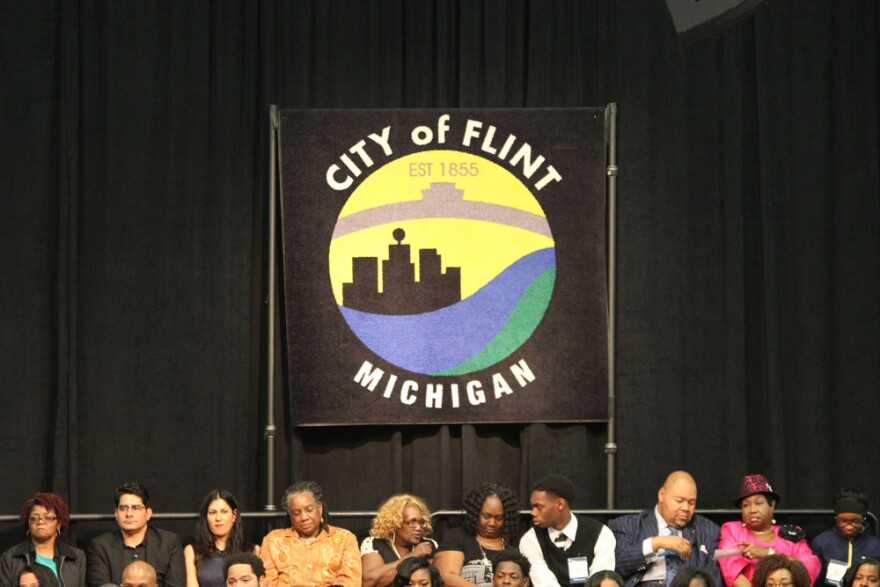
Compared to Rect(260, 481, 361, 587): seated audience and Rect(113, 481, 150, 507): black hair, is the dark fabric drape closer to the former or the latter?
Rect(113, 481, 150, 507): black hair

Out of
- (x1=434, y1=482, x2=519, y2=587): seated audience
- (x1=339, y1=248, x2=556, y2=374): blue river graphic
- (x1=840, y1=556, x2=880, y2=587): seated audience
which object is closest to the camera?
(x1=840, y1=556, x2=880, y2=587): seated audience

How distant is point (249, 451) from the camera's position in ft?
22.9

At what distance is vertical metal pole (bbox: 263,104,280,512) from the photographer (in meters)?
6.82

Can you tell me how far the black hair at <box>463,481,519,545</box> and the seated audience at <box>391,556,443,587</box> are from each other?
0.63 m

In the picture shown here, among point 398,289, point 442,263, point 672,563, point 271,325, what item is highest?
point 442,263

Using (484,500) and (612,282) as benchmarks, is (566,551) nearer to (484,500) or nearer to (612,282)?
(484,500)

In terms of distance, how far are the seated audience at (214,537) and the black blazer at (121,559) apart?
0.17 ft

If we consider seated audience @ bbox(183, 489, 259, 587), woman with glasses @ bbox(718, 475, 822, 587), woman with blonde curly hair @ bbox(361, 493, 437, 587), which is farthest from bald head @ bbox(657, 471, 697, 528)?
seated audience @ bbox(183, 489, 259, 587)

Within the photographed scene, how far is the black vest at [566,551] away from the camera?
20.0 ft

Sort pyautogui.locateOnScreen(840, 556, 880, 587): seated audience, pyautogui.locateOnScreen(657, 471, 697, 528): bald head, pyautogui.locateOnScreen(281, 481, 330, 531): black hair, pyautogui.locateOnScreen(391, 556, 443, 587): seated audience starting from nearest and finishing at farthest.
A: pyautogui.locateOnScreen(391, 556, 443, 587): seated audience → pyautogui.locateOnScreen(840, 556, 880, 587): seated audience → pyautogui.locateOnScreen(281, 481, 330, 531): black hair → pyautogui.locateOnScreen(657, 471, 697, 528): bald head

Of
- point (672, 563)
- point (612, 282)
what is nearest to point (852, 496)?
point (672, 563)

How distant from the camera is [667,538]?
608 cm

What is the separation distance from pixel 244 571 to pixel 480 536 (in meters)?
1.11

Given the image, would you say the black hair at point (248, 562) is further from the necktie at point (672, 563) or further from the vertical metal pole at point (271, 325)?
the necktie at point (672, 563)
